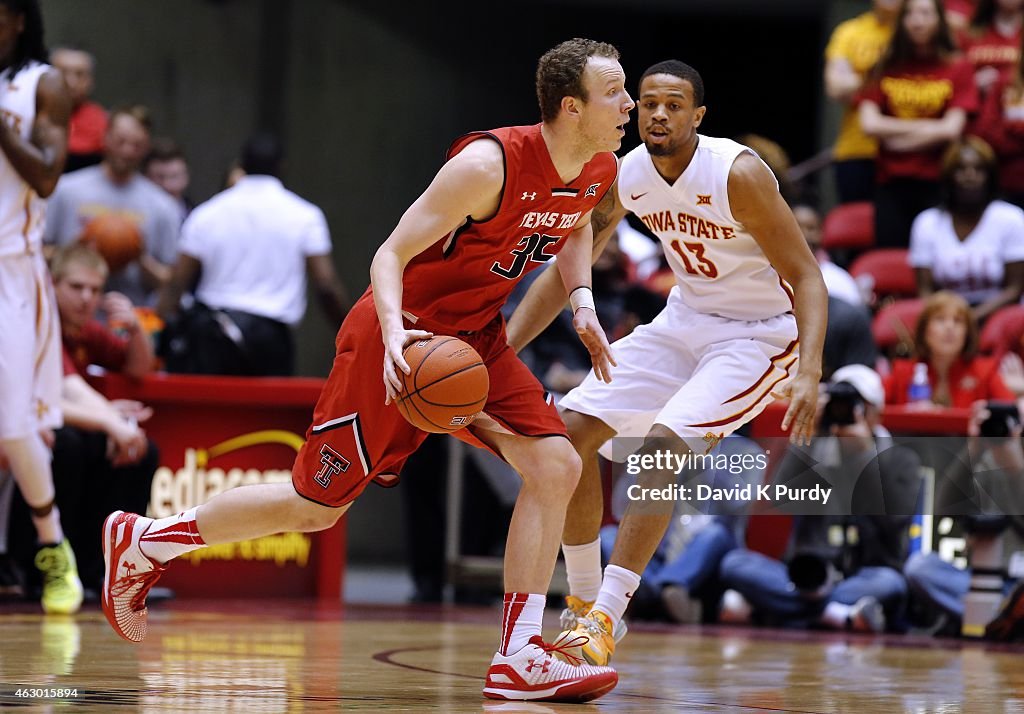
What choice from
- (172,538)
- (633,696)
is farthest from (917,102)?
(172,538)

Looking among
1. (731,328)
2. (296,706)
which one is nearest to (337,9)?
(731,328)

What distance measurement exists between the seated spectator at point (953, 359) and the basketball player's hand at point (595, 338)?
4.32 metres

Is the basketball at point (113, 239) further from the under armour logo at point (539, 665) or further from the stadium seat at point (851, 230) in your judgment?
the under armour logo at point (539, 665)

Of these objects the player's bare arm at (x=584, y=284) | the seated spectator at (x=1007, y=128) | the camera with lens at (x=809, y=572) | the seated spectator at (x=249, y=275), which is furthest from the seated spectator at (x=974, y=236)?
the player's bare arm at (x=584, y=284)

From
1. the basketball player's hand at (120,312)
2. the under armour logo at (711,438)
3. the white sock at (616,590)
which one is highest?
the basketball player's hand at (120,312)

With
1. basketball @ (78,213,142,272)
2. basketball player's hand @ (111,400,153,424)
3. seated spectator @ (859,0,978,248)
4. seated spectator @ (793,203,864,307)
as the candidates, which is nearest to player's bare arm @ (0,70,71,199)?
basketball player's hand @ (111,400,153,424)

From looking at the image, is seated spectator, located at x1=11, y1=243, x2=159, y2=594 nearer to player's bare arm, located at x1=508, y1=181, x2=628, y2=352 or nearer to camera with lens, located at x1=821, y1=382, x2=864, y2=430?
player's bare arm, located at x1=508, y1=181, x2=628, y2=352

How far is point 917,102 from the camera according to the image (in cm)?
1075

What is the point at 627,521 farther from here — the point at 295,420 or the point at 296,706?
the point at 295,420

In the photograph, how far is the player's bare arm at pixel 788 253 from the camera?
5184mm

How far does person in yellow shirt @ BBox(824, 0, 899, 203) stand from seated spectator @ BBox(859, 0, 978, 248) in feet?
0.82

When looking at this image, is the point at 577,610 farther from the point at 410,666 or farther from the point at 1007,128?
the point at 1007,128

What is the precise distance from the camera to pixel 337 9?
1348cm

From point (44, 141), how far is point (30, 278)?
2.06 feet
